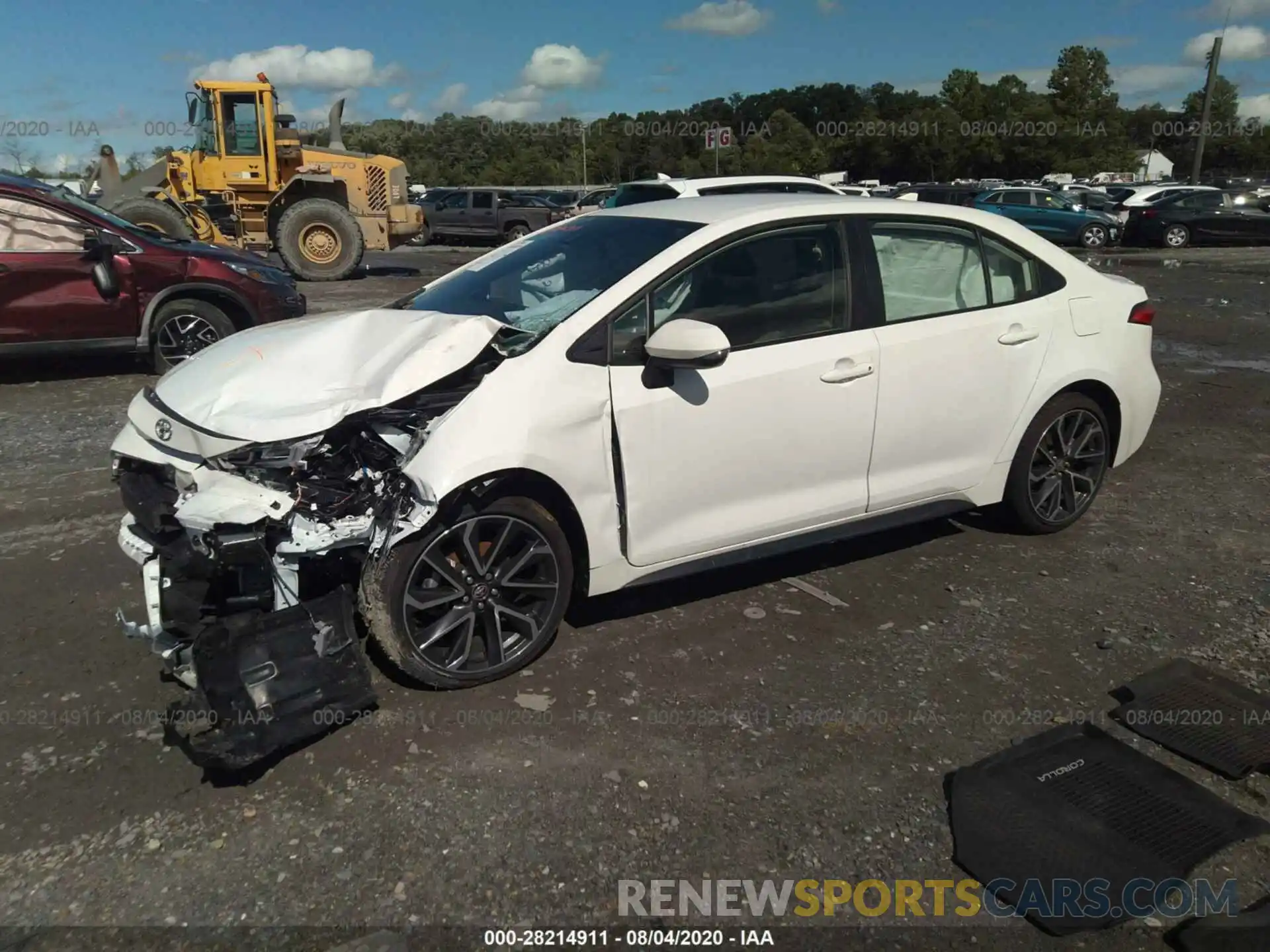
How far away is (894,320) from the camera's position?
13.9ft

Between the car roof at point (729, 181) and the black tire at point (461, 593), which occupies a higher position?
the car roof at point (729, 181)

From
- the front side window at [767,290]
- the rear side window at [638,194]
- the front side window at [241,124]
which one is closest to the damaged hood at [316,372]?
the front side window at [767,290]

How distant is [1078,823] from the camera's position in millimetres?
2850

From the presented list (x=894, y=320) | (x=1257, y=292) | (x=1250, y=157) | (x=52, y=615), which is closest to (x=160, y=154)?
(x=52, y=615)

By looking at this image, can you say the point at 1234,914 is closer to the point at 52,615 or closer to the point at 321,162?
the point at 52,615

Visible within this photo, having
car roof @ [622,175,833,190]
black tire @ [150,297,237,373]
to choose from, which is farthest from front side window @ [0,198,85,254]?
car roof @ [622,175,833,190]

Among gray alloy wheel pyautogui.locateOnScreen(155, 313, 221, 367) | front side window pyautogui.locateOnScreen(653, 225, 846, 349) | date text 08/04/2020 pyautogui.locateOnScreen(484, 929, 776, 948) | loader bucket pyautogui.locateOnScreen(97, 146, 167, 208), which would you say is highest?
loader bucket pyautogui.locateOnScreen(97, 146, 167, 208)

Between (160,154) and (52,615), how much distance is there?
17.4m

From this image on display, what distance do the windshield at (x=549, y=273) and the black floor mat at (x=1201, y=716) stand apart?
2.50m

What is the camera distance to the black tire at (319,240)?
17344 mm

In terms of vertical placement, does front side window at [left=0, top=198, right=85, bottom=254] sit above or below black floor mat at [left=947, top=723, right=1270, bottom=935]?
above

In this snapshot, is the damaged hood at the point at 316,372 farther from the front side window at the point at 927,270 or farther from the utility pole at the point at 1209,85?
the utility pole at the point at 1209,85

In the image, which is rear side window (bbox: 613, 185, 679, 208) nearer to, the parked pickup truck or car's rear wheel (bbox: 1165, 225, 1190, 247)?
the parked pickup truck

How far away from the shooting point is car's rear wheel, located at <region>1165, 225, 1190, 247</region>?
2462cm
